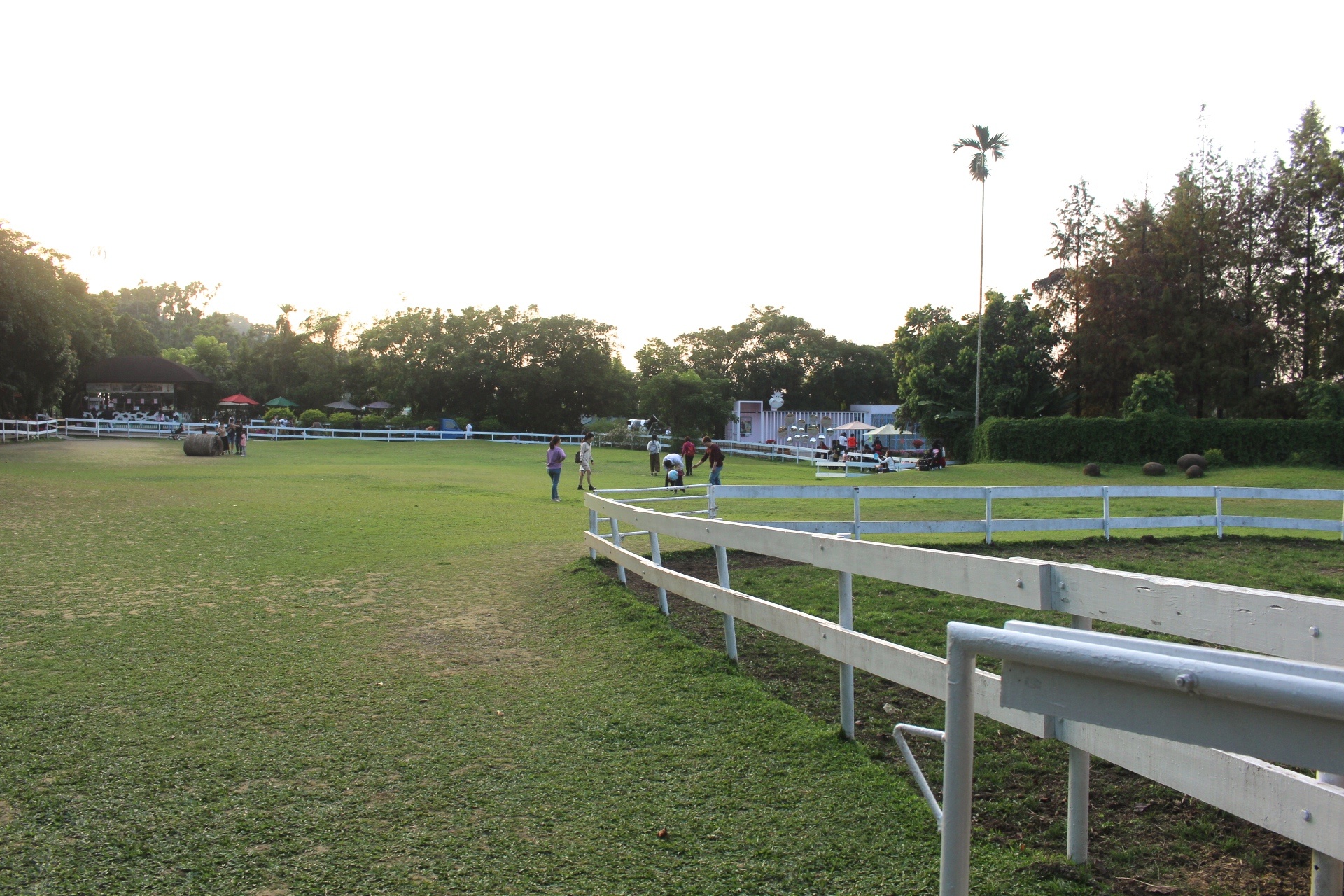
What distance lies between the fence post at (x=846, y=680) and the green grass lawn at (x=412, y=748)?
0.44ft

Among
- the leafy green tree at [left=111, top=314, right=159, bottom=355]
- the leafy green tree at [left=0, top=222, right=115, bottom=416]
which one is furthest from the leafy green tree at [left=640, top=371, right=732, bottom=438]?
the leafy green tree at [left=111, top=314, right=159, bottom=355]

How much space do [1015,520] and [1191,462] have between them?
2199 centimetres

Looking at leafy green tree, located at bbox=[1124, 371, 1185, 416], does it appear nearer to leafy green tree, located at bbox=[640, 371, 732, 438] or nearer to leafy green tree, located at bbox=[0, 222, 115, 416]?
leafy green tree, located at bbox=[640, 371, 732, 438]

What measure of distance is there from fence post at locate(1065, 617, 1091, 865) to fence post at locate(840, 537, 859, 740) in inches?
58.8

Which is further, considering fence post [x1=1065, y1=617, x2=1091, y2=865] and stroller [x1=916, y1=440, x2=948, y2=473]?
stroller [x1=916, y1=440, x2=948, y2=473]

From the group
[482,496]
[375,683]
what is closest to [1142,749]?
[375,683]

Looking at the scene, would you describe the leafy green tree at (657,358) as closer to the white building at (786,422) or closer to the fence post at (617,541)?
the white building at (786,422)

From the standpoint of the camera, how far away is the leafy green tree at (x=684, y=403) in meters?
52.0

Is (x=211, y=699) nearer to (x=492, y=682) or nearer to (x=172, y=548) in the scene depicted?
(x=492, y=682)

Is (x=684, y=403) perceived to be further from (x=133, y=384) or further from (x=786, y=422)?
(x=133, y=384)

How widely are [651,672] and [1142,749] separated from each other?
361 cm

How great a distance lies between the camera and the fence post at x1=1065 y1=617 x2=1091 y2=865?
3283 mm

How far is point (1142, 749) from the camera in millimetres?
3076

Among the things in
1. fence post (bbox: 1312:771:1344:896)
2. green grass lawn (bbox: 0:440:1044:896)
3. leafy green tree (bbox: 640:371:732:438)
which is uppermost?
leafy green tree (bbox: 640:371:732:438)
